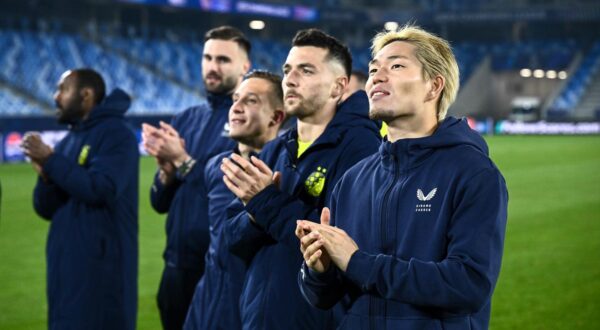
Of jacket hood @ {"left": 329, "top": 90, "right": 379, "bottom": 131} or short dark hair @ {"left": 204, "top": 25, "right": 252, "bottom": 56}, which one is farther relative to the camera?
short dark hair @ {"left": 204, "top": 25, "right": 252, "bottom": 56}

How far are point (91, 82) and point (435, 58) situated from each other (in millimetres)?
3259

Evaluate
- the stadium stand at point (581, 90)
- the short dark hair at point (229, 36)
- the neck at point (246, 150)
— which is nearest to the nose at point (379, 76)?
the neck at point (246, 150)

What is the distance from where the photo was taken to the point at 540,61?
5134cm

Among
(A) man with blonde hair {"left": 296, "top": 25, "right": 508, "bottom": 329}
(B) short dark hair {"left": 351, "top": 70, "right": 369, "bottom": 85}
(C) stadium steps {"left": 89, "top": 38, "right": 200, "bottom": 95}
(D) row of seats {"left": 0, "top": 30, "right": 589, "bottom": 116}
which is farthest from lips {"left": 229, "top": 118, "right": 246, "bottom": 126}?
(C) stadium steps {"left": 89, "top": 38, "right": 200, "bottom": 95}

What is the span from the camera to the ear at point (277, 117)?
4.73 metres

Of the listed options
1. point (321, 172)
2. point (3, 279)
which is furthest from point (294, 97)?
point (3, 279)

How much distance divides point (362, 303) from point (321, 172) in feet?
3.24

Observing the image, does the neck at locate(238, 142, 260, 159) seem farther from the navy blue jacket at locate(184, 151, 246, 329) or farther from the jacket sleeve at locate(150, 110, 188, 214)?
the jacket sleeve at locate(150, 110, 188, 214)

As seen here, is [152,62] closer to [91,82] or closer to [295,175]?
[91,82]

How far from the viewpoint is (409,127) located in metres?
3.15

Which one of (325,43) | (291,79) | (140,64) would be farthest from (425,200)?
(140,64)

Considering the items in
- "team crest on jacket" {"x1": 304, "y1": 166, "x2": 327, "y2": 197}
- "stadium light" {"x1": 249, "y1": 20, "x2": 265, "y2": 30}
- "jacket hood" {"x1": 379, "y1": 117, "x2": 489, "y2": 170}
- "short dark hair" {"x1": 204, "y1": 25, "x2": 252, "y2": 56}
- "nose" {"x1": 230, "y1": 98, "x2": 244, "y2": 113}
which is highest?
"stadium light" {"x1": 249, "y1": 20, "x2": 265, "y2": 30}

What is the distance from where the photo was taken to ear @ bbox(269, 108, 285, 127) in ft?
15.5

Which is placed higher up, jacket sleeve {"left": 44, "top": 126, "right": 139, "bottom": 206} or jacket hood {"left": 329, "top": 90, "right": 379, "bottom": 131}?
jacket hood {"left": 329, "top": 90, "right": 379, "bottom": 131}
